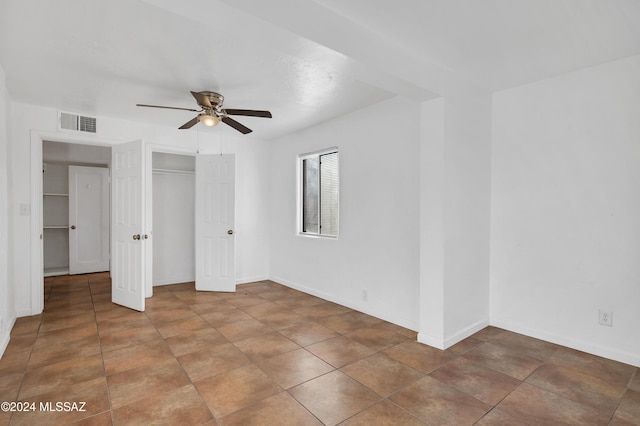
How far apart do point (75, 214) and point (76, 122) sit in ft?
10.0

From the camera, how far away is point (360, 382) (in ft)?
7.95

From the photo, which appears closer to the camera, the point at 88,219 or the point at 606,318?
the point at 606,318

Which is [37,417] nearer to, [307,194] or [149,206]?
[149,206]

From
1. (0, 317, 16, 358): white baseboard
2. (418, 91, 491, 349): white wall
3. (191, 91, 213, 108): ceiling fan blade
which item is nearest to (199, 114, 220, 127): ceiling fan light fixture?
(191, 91, 213, 108): ceiling fan blade

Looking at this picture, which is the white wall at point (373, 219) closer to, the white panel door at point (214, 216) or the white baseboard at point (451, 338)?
the white baseboard at point (451, 338)

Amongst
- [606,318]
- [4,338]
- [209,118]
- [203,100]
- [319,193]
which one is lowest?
[4,338]

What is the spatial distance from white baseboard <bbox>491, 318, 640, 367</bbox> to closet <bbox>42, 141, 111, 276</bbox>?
702 cm

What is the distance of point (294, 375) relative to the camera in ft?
8.30

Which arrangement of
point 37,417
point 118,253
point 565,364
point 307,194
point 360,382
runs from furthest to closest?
point 307,194
point 118,253
point 565,364
point 360,382
point 37,417

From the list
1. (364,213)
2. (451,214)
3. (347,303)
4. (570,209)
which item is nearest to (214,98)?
(364,213)

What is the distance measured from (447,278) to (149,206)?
4134 millimetres

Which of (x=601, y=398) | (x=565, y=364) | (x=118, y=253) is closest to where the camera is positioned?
(x=601, y=398)

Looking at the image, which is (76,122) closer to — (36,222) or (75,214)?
(36,222)

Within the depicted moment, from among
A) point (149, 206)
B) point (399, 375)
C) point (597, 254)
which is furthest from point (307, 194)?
point (597, 254)
